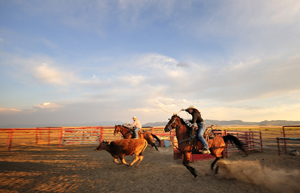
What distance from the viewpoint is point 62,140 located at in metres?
16.0

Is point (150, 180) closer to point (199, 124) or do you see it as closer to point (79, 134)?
point (199, 124)

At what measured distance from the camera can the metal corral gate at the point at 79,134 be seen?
52.5 feet

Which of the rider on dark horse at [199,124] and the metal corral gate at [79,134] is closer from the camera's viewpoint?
the rider on dark horse at [199,124]

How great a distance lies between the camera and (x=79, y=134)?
639 inches

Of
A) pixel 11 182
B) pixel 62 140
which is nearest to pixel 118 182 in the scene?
pixel 11 182

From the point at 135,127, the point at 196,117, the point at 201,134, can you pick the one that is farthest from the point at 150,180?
the point at 135,127

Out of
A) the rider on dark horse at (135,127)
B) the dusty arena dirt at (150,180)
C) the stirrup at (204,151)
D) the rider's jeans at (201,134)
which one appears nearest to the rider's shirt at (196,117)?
the rider's jeans at (201,134)

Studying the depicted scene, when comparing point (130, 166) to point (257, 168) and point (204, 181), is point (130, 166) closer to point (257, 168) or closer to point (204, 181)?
point (204, 181)

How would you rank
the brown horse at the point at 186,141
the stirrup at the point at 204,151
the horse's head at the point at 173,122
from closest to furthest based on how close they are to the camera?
the stirrup at the point at 204,151 → the brown horse at the point at 186,141 → the horse's head at the point at 173,122

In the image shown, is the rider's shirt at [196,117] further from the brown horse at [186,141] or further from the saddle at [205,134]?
the brown horse at [186,141]

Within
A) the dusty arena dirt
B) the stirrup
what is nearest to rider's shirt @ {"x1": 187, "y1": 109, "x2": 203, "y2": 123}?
the stirrup

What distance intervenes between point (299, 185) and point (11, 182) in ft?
31.7

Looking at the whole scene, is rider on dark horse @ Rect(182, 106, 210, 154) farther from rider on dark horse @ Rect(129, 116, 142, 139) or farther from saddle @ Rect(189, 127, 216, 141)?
rider on dark horse @ Rect(129, 116, 142, 139)

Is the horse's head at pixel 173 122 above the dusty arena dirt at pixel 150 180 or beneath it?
above
